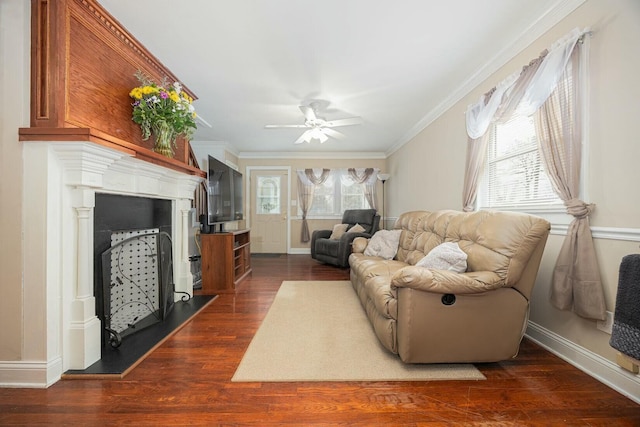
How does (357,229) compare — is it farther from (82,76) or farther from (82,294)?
(82,76)

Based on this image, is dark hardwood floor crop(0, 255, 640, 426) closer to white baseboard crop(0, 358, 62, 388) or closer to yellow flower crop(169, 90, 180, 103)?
white baseboard crop(0, 358, 62, 388)

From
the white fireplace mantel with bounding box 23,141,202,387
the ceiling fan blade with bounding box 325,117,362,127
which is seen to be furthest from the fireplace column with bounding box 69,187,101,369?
the ceiling fan blade with bounding box 325,117,362,127

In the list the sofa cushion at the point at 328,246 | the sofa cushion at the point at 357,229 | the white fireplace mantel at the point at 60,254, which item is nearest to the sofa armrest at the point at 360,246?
the sofa cushion at the point at 328,246

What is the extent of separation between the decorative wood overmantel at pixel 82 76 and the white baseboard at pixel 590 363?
337 centimetres

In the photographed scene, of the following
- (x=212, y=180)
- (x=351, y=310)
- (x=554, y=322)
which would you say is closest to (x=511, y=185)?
(x=554, y=322)

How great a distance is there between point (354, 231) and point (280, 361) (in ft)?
11.9

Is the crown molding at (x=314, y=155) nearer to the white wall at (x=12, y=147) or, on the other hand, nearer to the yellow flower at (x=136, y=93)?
the yellow flower at (x=136, y=93)

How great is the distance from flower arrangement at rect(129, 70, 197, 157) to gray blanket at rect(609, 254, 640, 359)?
10.2 ft

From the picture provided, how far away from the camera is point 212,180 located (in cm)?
370

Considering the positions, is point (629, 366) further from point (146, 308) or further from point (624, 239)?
point (146, 308)

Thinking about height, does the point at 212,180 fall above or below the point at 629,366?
above

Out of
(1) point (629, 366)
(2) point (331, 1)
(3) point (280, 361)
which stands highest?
(2) point (331, 1)

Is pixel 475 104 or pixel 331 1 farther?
pixel 475 104

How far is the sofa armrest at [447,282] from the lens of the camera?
1.70 meters
